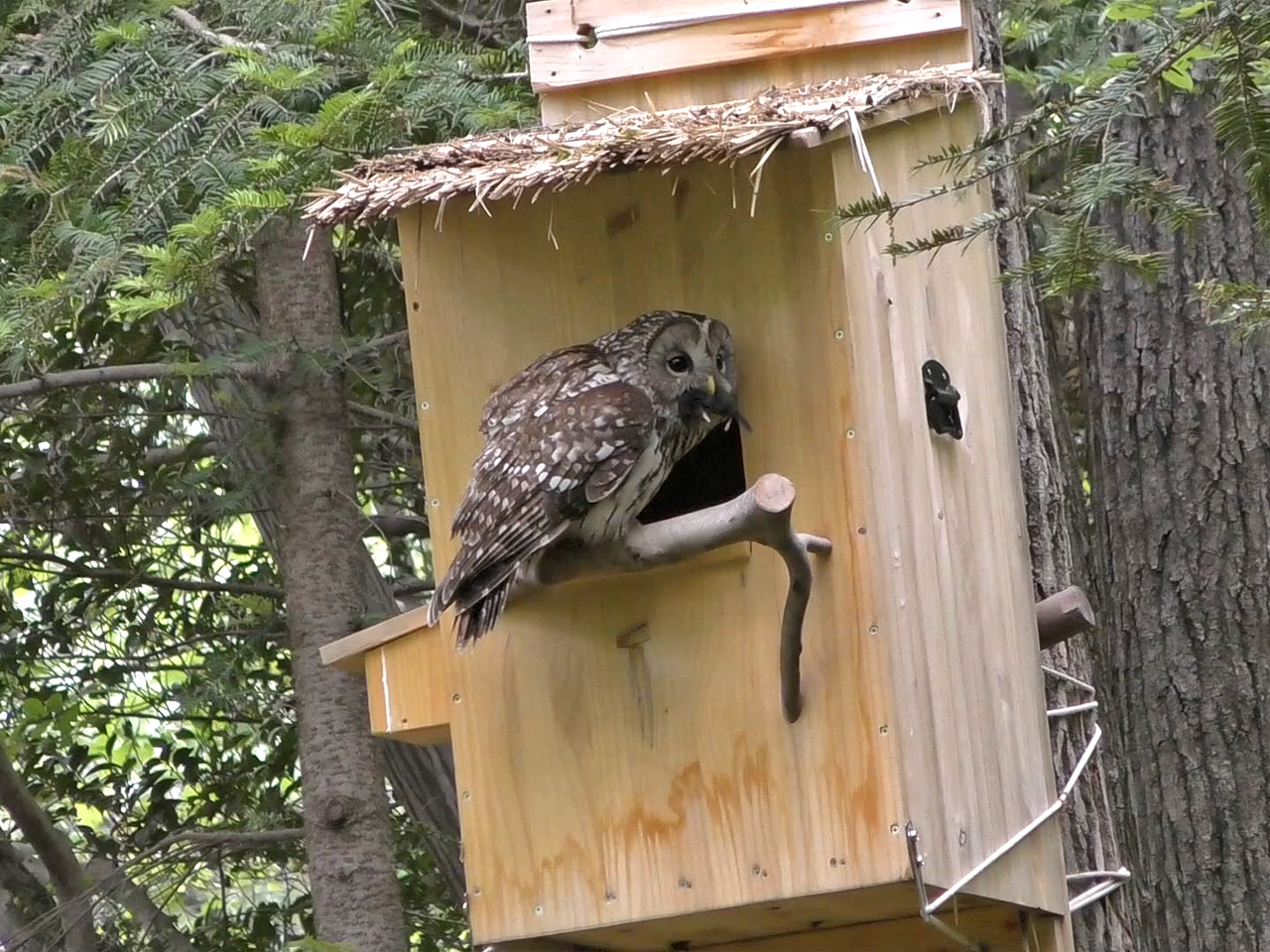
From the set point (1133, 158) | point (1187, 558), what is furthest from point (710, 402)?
point (1187, 558)

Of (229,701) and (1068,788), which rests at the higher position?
(229,701)

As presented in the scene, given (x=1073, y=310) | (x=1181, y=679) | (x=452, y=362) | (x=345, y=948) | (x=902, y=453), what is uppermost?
(x=1073, y=310)

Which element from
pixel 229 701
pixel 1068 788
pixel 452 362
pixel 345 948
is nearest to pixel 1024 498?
pixel 1068 788

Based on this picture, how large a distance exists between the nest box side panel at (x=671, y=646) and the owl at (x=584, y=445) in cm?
Answer: 12

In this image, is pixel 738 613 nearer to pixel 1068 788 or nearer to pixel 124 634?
pixel 1068 788

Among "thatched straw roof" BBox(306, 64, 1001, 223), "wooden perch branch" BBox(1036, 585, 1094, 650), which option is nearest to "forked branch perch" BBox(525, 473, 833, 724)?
"thatched straw roof" BBox(306, 64, 1001, 223)

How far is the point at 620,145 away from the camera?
9.96 feet

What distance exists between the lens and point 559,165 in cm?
306

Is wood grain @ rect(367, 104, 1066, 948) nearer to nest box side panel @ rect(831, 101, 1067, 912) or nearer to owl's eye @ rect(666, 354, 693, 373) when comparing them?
nest box side panel @ rect(831, 101, 1067, 912)

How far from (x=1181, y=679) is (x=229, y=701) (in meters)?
2.53

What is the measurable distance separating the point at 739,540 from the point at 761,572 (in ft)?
1.04

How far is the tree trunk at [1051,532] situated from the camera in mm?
4023

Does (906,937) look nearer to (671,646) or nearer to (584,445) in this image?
(671,646)

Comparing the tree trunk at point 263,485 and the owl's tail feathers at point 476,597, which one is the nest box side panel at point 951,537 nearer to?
the owl's tail feathers at point 476,597
